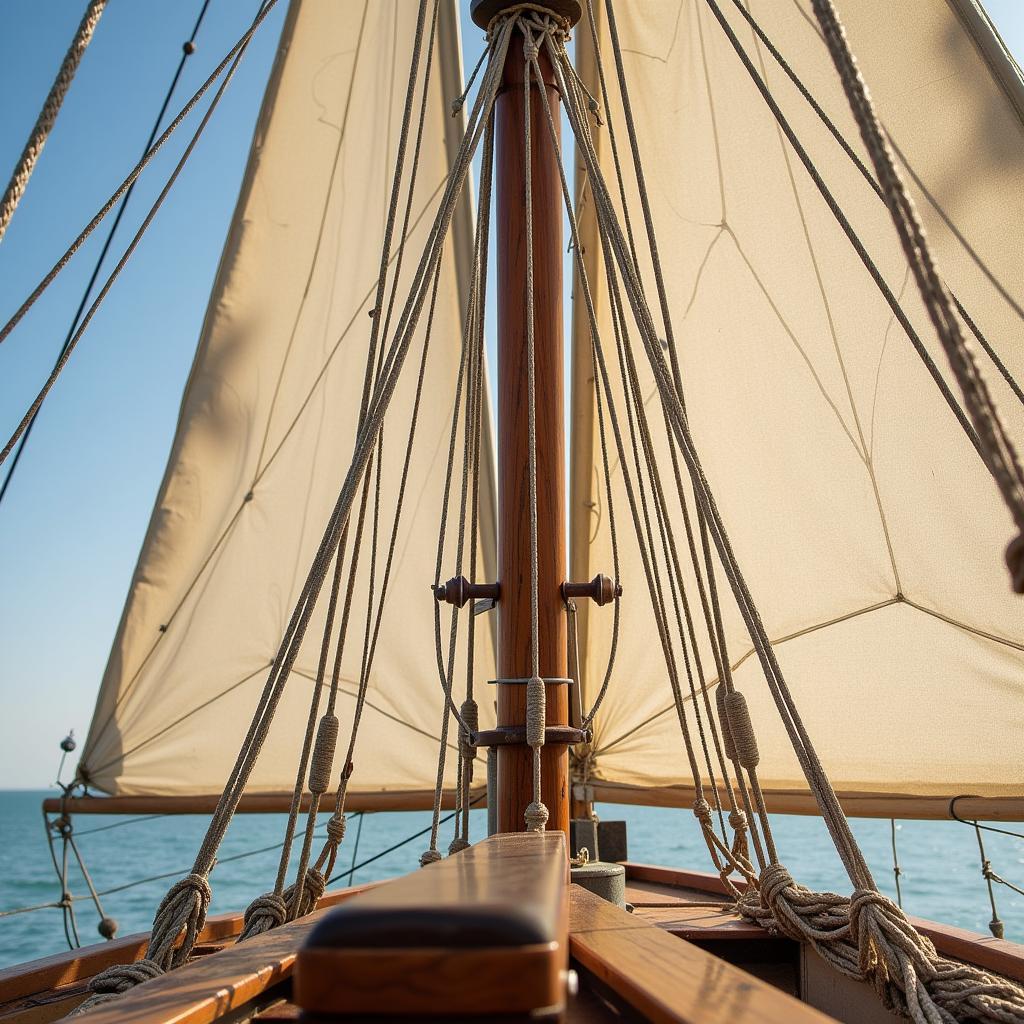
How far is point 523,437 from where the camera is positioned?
6.44 ft

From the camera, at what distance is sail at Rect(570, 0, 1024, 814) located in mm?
2652

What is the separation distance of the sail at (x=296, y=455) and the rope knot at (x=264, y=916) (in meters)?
1.95

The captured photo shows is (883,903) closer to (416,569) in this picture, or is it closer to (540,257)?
(540,257)

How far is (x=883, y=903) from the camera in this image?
4.05ft

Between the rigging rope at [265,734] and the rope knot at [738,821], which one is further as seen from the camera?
the rope knot at [738,821]

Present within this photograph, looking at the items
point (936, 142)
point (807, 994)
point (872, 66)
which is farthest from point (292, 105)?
point (807, 994)

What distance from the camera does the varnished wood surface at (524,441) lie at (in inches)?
69.7

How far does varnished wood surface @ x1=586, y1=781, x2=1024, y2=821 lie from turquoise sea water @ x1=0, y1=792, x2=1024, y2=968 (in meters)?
1.42

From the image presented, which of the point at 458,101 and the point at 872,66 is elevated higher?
the point at 872,66

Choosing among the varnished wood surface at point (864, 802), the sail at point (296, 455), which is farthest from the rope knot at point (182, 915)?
the sail at point (296, 455)

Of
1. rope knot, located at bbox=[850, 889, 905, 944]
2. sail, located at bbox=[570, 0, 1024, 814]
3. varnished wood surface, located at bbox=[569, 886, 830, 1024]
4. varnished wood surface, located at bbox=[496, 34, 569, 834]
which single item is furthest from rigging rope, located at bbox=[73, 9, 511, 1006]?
sail, located at bbox=[570, 0, 1024, 814]

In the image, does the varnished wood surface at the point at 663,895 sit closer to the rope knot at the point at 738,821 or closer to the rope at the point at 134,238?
the rope knot at the point at 738,821

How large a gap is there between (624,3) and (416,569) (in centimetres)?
224

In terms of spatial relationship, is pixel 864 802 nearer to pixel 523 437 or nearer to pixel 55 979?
pixel 523 437
